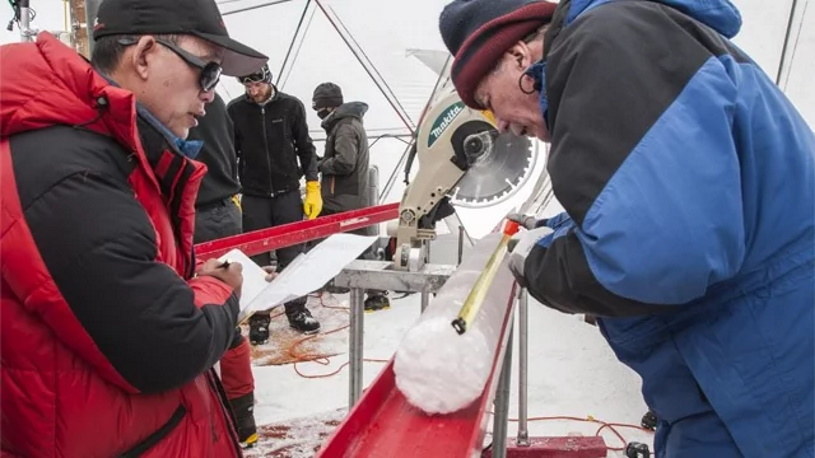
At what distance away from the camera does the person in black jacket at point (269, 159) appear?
4.36 metres

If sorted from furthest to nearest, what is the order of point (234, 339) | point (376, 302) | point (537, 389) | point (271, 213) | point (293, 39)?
point (293, 39) → point (376, 302) → point (271, 213) → point (537, 389) → point (234, 339)

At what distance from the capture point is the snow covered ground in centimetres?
321

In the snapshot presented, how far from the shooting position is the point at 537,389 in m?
3.77

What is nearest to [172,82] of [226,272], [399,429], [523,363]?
[226,272]

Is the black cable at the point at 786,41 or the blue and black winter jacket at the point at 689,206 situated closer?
the blue and black winter jacket at the point at 689,206

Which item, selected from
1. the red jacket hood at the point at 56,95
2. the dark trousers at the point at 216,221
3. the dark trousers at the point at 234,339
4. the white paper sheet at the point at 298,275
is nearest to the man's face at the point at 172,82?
the red jacket hood at the point at 56,95

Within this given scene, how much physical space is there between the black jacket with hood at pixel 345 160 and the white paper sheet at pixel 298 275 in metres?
3.44

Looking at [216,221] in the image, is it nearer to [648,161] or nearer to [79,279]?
[79,279]

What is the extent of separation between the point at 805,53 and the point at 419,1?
3.56 meters

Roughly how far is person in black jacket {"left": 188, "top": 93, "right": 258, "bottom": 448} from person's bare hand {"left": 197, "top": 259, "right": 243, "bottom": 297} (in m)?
1.50

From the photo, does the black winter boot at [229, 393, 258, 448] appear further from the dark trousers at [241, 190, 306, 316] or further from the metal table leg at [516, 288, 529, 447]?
the dark trousers at [241, 190, 306, 316]

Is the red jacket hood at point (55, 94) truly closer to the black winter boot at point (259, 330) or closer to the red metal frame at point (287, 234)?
the red metal frame at point (287, 234)

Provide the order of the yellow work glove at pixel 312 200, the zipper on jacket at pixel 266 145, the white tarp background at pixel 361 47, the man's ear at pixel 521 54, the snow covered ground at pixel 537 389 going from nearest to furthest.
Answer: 1. the man's ear at pixel 521 54
2. the snow covered ground at pixel 537 389
3. the zipper on jacket at pixel 266 145
4. the yellow work glove at pixel 312 200
5. the white tarp background at pixel 361 47

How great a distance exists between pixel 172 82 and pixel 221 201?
203 cm
